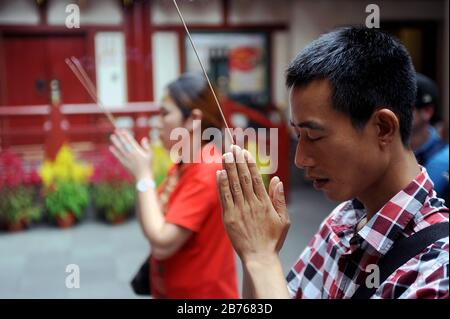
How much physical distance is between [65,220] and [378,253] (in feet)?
13.2

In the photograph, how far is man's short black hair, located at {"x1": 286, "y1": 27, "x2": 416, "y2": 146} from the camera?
784mm

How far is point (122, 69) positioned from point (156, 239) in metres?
5.13

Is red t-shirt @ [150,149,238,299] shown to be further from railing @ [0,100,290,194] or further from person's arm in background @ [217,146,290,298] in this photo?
railing @ [0,100,290,194]

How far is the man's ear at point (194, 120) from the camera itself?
1571 millimetres

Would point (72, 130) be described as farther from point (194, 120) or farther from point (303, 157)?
point (303, 157)

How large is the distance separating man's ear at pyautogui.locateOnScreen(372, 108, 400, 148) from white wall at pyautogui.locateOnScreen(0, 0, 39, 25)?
19.8 feet

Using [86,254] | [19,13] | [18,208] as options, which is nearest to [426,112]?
[86,254]

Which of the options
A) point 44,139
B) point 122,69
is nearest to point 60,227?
point 44,139

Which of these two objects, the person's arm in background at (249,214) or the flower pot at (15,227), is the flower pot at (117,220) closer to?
the flower pot at (15,227)

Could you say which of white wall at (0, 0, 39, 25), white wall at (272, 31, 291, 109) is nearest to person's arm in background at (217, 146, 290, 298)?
white wall at (0, 0, 39, 25)

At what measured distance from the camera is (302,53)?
2.79 ft

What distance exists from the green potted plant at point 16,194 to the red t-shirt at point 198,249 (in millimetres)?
3249

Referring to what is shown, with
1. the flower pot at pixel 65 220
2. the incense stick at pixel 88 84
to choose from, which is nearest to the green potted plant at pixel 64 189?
the flower pot at pixel 65 220

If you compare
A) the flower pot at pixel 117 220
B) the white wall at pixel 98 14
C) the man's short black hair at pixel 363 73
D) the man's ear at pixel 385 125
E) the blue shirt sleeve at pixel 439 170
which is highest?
the white wall at pixel 98 14
